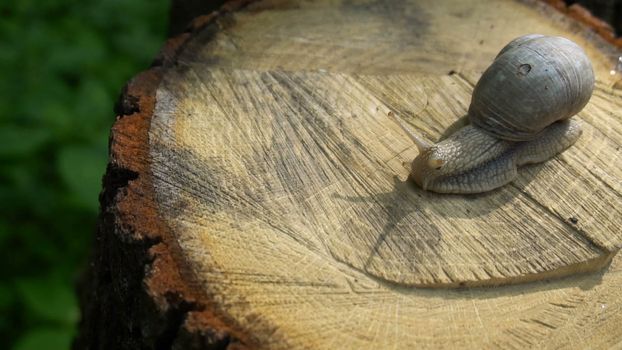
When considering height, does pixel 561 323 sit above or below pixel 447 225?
below

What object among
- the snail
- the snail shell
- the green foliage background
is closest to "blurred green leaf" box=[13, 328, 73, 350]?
the green foliage background

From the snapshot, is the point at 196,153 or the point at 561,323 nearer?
the point at 561,323

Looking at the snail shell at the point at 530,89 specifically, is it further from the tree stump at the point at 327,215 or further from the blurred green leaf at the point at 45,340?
the blurred green leaf at the point at 45,340

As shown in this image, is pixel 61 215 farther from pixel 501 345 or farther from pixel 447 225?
pixel 501 345

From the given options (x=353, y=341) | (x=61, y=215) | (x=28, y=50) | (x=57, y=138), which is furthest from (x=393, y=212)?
(x=28, y=50)

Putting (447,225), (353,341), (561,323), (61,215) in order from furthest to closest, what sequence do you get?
(61,215) → (447,225) → (561,323) → (353,341)

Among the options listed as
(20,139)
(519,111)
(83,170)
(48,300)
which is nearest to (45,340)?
(48,300)

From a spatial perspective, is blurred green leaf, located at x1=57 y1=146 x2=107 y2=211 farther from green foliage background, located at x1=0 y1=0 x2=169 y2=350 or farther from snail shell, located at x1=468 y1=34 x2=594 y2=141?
snail shell, located at x1=468 y1=34 x2=594 y2=141
